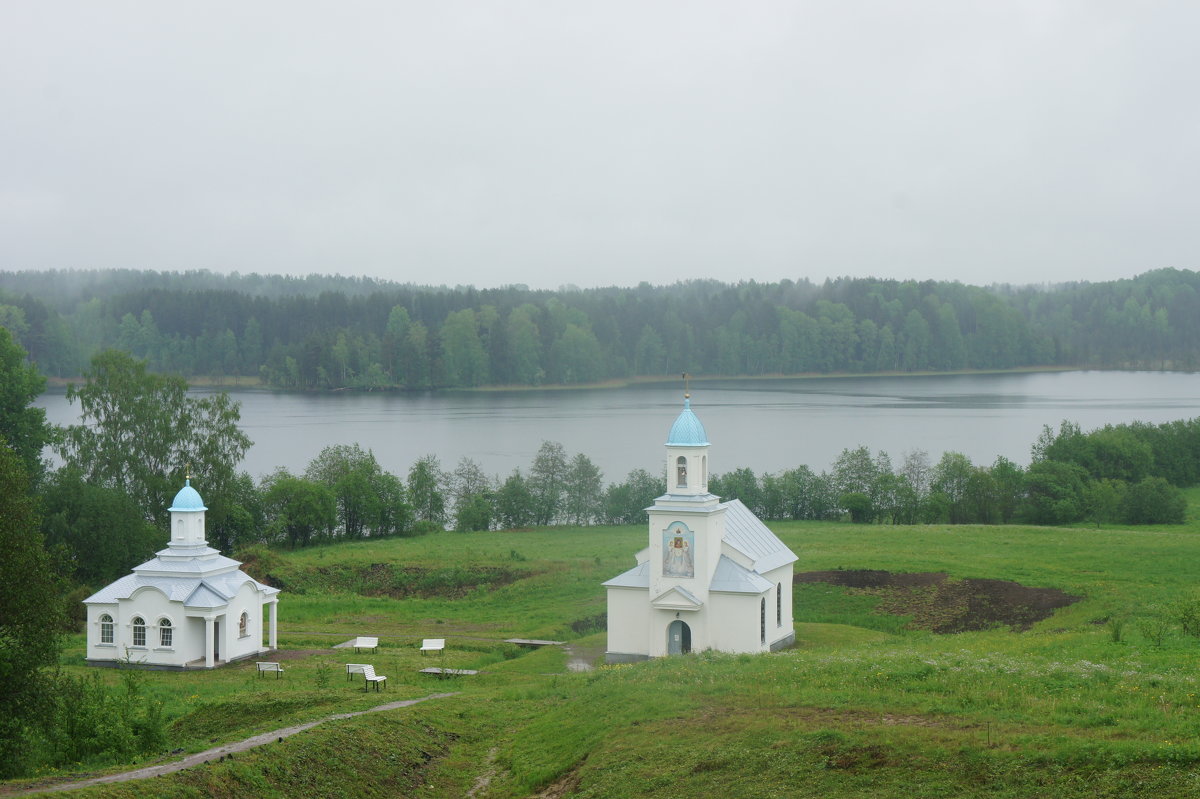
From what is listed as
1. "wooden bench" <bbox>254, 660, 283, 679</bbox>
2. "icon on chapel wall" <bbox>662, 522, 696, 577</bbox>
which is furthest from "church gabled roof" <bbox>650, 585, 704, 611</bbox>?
"wooden bench" <bbox>254, 660, 283, 679</bbox>

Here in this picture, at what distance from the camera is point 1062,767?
12.2 meters

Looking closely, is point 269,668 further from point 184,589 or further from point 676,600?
point 676,600

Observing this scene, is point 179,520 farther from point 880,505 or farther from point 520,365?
point 520,365

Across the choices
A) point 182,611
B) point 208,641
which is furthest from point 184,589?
point 208,641

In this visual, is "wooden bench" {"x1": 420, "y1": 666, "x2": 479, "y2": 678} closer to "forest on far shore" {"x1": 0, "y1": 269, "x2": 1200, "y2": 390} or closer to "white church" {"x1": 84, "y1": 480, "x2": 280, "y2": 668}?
"white church" {"x1": 84, "y1": 480, "x2": 280, "y2": 668}

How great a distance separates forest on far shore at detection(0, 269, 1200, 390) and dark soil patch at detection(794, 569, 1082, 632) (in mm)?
84634

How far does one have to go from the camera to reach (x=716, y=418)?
349ft

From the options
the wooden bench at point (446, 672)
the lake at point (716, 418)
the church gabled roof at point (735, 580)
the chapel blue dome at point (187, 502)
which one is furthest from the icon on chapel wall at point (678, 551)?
the lake at point (716, 418)

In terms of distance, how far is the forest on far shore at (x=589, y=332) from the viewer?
134 metres

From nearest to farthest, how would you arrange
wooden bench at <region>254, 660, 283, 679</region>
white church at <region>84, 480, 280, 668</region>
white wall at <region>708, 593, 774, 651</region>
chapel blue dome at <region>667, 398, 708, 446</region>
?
wooden bench at <region>254, 660, 283, 679</region>
white wall at <region>708, 593, 774, 651</region>
chapel blue dome at <region>667, 398, 708, 446</region>
white church at <region>84, 480, 280, 668</region>

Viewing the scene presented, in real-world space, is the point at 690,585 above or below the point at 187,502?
below

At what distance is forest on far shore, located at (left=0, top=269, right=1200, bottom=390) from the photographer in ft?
441

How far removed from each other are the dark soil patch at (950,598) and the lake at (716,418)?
115ft

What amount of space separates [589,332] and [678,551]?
120 metres
